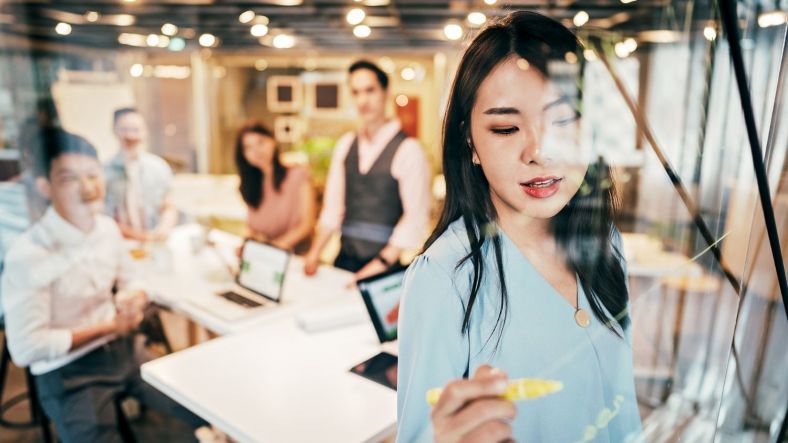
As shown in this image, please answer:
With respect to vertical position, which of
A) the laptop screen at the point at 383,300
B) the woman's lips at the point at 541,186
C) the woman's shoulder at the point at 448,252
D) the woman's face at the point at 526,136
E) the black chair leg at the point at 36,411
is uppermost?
the woman's face at the point at 526,136

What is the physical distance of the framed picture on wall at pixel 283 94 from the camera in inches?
256

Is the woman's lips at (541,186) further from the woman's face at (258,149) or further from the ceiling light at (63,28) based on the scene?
the ceiling light at (63,28)

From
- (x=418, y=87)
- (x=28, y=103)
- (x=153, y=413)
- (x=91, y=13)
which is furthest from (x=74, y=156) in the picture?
(x=418, y=87)

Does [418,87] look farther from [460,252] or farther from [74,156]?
[460,252]

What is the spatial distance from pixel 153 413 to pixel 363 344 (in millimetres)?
1129

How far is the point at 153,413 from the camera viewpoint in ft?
7.02

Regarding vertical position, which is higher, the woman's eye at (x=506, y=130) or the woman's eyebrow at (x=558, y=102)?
the woman's eyebrow at (x=558, y=102)

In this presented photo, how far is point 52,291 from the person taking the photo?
5.16ft

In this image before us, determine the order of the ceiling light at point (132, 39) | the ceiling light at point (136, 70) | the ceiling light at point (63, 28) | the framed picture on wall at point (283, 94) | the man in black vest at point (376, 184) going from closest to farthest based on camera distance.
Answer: the man in black vest at point (376, 184) < the ceiling light at point (63, 28) < the ceiling light at point (136, 70) < the ceiling light at point (132, 39) < the framed picture on wall at point (283, 94)

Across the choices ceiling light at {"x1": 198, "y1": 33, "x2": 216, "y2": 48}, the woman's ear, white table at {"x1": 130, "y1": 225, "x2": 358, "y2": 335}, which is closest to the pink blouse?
white table at {"x1": 130, "y1": 225, "x2": 358, "y2": 335}

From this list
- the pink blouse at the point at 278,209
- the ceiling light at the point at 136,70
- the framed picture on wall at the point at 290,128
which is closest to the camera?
the pink blouse at the point at 278,209

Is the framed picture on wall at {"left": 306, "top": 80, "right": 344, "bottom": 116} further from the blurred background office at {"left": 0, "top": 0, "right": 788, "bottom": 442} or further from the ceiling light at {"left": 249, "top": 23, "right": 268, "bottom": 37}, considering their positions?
the blurred background office at {"left": 0, "top": 0, "right": 788, "bottom": 442}

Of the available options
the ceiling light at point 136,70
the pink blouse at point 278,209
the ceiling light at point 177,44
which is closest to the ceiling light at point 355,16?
the ceiling light at point 136,70

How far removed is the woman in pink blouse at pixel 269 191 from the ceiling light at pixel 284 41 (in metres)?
3.93
